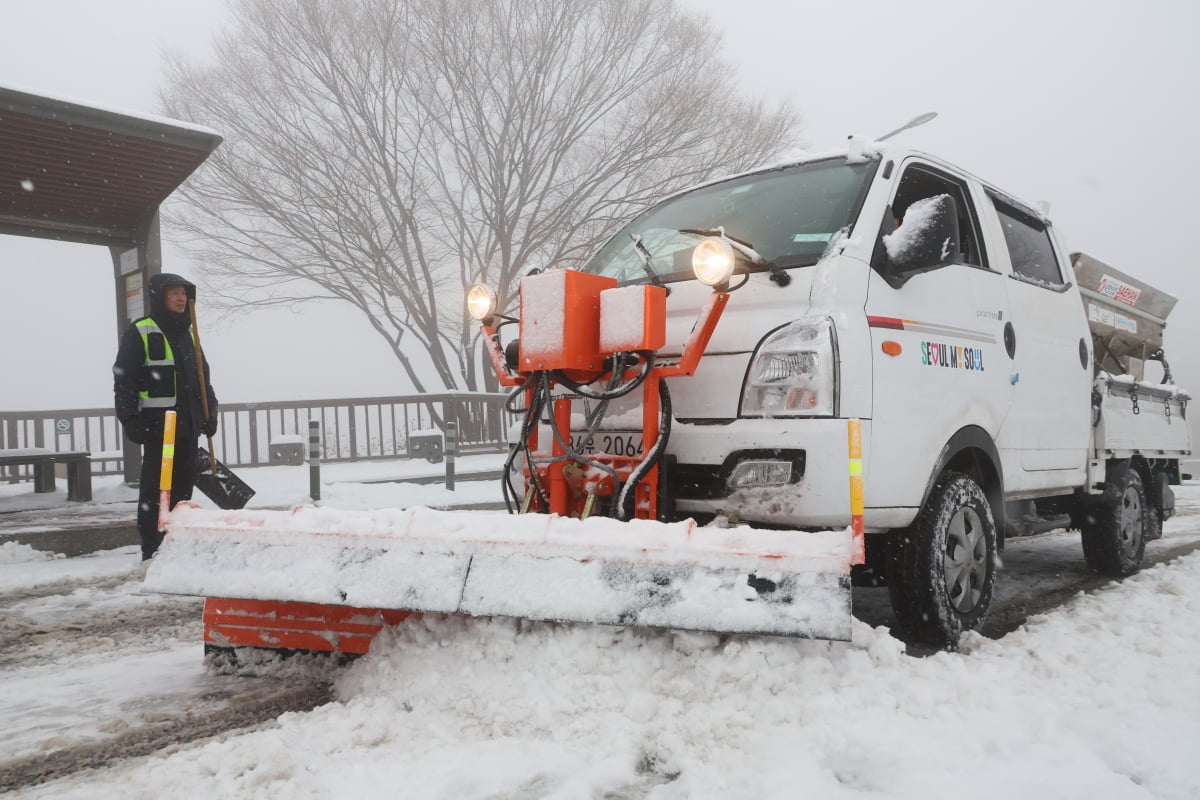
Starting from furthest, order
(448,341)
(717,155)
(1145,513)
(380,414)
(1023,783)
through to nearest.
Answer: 1. (448,341)
2. (717,155)
3. (380,414)
4. (1145,513)
5. (1023,783)

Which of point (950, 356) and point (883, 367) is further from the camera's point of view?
point (950, 356)

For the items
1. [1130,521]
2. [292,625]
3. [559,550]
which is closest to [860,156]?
[559,550]

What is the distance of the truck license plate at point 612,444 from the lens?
3.14 metres

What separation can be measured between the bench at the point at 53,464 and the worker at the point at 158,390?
3300mm

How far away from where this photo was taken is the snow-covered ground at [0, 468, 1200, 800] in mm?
2002

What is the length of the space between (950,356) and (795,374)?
3.15ft

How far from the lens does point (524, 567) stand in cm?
242

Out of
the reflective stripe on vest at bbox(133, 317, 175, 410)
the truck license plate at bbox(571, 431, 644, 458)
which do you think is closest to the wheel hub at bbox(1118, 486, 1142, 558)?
the truck license plate at bbox(571, 431, 644, 458)

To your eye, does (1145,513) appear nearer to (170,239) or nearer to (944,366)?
(944,366)

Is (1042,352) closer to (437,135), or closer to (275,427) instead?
(275,427)

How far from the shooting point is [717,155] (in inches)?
717

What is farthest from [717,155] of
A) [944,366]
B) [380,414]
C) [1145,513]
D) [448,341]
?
[944,366]

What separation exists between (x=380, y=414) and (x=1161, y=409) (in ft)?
39.7

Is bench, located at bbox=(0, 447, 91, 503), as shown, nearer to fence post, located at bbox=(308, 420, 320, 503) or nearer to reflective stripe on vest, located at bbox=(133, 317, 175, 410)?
fence post, located at bbox=(308, 420, 320, 503)
